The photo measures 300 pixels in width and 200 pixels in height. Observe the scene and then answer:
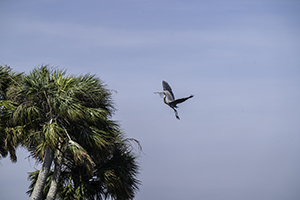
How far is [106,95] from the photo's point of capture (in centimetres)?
1694

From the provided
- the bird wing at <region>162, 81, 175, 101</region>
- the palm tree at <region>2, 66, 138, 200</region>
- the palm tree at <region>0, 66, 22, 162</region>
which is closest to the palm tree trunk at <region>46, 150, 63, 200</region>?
the palm tree at <region>2, 66, 138, 200</region>

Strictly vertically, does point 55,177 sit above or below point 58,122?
below

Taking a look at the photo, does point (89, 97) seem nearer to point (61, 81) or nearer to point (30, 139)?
point (61, 81)

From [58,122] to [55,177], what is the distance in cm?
207

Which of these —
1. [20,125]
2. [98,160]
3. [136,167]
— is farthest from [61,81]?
[136,167]

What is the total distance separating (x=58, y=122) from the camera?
51.3ft

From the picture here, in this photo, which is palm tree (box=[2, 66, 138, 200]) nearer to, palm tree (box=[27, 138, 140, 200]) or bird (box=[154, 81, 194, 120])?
palm tree (box=[27, 138, 140, 200])

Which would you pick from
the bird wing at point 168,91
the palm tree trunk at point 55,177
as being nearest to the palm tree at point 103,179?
the palm tree trunk at point 55,177

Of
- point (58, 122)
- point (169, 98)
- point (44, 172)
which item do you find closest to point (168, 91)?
point (169, 98)

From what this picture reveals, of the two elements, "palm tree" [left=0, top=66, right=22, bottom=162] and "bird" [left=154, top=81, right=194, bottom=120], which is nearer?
"bird" [left=154, top=81, right=194, bottom=120]

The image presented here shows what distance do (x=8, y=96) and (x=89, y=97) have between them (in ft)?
9.89

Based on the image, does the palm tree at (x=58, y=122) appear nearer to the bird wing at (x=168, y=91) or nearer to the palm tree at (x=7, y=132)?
the palm tree at (x=7, y=132)

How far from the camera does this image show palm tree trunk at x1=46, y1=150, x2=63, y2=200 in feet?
51.1

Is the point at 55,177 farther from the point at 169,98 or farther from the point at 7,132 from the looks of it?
the point at 169,98
